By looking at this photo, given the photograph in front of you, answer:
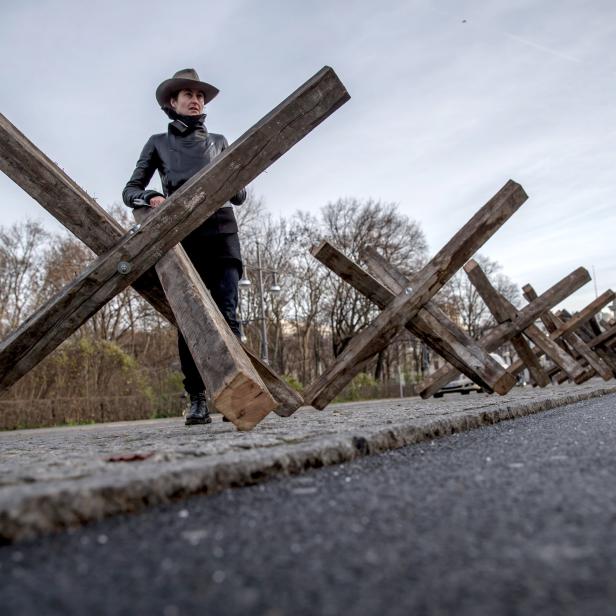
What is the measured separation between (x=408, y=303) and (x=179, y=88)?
8.28 feet

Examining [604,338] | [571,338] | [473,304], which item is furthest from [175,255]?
[473,304]

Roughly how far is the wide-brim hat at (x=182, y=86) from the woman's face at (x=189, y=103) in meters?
0.04

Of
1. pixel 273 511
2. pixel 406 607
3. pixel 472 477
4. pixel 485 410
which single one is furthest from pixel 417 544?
pixel 485 410

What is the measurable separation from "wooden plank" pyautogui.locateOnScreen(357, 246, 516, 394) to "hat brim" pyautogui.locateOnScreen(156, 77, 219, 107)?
2287 mm

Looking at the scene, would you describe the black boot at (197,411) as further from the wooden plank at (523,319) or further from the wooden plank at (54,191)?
the wooden plank at (523,319)

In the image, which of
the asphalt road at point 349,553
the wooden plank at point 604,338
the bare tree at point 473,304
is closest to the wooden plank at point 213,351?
the asphalt road at point 349,553

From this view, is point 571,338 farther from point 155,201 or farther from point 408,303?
point 155,201

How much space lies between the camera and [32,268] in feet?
86.8

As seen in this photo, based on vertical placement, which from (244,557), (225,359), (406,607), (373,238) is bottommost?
(406,607)

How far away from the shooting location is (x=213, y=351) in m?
2.75

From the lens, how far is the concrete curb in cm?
133

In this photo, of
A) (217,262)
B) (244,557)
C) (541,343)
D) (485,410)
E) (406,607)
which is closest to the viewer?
(406,607)

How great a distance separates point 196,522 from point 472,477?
2.73 feet

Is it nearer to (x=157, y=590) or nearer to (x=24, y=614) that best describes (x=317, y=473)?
(x=157, y=590)
